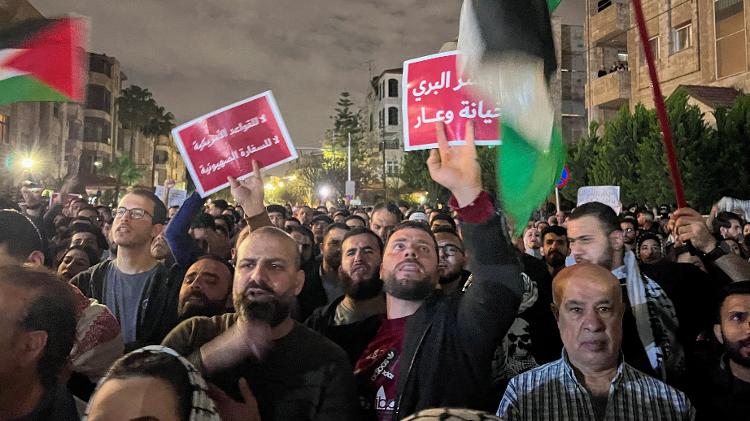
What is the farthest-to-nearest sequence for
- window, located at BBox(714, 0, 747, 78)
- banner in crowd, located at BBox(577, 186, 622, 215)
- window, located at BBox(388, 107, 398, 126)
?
window, located at BBox(388, 107, 398, 126) < window, located at BBox(714, 0, 747, 78) < banner in crowd, located at BBox(577, 186, 622, 215)

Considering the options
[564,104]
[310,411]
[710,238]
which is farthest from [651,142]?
[564,104]

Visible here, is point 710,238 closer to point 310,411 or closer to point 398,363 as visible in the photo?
point 398,363

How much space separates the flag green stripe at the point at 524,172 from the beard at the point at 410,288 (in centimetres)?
55

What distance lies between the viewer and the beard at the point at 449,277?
417cm

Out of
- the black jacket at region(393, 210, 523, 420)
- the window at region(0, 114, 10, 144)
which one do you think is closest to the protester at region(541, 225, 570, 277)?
the black jacket at region(393, 210, 523, 420)

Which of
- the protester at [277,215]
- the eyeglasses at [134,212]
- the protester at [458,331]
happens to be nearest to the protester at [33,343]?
the protester at [458,331]

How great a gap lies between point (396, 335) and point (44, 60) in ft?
9.71

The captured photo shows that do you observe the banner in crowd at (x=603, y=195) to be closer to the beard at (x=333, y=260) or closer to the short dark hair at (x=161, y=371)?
the beard at (x=333, y=260)

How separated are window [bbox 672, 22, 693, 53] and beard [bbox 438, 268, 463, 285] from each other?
25.3 metres

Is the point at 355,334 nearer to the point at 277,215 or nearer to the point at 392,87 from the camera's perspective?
the point at 277,215

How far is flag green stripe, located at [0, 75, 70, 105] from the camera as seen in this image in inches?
150

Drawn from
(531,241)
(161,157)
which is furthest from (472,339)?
(161,157)

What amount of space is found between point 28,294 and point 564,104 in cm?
4798

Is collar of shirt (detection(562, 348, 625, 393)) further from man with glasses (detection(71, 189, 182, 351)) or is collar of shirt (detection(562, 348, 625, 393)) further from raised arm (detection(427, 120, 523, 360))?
man with glasses (detection(71, 189, 182, 351))
